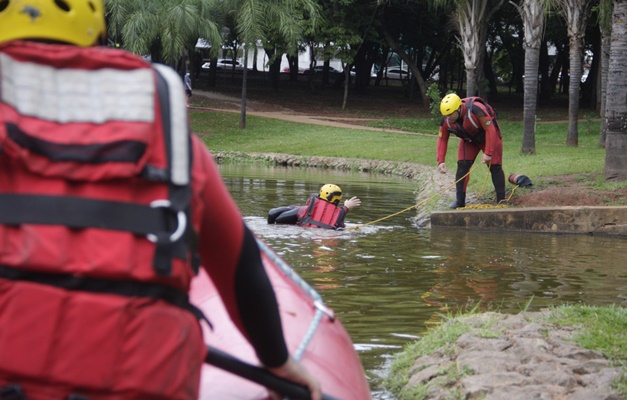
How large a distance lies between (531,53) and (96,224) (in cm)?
2251

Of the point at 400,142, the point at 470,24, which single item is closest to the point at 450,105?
the point at 470,24

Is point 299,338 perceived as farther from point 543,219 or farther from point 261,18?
point 261,18

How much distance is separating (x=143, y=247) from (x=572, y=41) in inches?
990

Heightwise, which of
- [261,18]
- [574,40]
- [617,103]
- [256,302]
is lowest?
[256,302]

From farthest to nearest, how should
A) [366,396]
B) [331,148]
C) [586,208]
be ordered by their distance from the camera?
1. [331,148]
2. [586,208]
3. [366,396]

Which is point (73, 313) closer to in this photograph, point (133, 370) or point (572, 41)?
point (133, 370)

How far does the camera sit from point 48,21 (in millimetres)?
2400

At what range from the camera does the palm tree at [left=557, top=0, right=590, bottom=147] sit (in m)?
25.4

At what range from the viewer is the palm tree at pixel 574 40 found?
25.4 meters

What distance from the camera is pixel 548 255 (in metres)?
12.2

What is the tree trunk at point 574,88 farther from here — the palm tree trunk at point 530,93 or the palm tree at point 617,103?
the palm tree at point 617,103

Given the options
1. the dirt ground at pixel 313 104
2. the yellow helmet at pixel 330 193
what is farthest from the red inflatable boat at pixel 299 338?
the dirt ground at pixel 313 104

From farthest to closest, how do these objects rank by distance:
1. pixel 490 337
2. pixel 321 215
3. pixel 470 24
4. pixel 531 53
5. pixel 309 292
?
pixel 470 24 < pixel 531 53 < pixel 321 215 < pixel 490 337 < pixel 309 292

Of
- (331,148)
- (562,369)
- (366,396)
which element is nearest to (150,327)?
(366,396)
